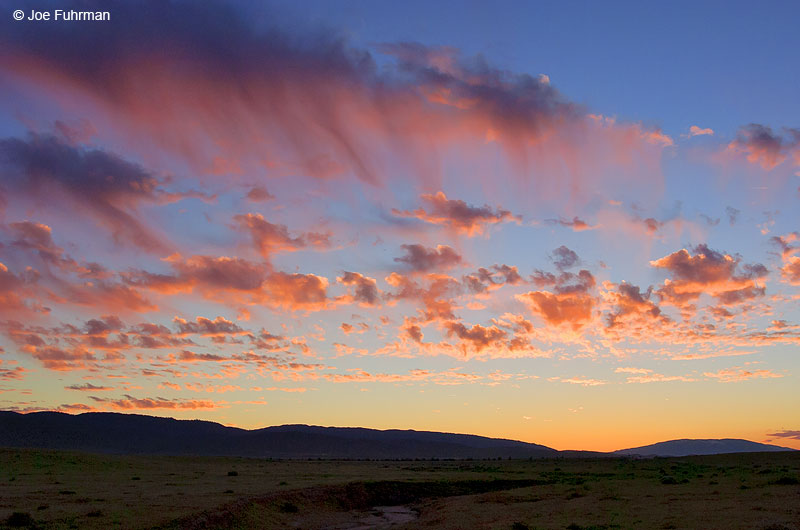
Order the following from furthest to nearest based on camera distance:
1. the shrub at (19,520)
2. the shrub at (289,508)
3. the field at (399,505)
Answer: the shrub at (289,508) < the field at (399,505) < the shrub at (19,520)

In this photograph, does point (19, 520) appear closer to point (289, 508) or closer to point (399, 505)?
point (289, 508)

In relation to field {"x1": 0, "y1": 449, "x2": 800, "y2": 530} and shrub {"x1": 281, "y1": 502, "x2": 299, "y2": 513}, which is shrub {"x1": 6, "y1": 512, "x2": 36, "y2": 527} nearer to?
field {"x1": 0, "y1": 449, "x2": 800, "y2": 530}

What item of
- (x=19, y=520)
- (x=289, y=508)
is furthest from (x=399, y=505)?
(x=19, y=520)

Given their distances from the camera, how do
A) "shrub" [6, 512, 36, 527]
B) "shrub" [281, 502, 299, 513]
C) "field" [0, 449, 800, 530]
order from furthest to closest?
Result: 1. "shrub" [281, 502, 299, 513]
2. "field" [0, 449, 800, 530]
3. "shrub" [6, 512, 36, 527]

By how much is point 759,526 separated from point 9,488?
5225cm

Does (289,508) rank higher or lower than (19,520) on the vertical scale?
lower

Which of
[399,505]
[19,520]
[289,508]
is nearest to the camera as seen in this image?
[19,520]

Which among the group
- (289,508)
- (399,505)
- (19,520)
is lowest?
(399,505)

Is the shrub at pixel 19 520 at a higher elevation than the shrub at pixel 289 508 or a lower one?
higher

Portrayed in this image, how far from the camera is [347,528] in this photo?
3891cm

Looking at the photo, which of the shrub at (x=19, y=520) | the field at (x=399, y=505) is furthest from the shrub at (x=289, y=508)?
the shrub at (x=19, y=520)

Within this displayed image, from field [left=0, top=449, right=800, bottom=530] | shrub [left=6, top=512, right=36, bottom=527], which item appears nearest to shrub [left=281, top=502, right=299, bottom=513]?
field [left=0, top=449, right=800, bottom=530]

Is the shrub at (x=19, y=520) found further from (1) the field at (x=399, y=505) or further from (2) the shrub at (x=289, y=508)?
(2) the shrub at (x=289, y=508)

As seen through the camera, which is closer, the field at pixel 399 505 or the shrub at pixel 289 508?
the field at pixel 399 505
